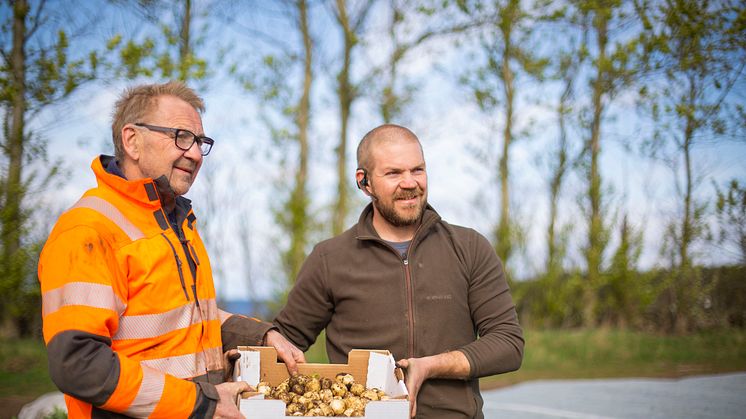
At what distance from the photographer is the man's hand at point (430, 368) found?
2.72 m

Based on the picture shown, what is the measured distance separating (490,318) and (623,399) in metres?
6.22

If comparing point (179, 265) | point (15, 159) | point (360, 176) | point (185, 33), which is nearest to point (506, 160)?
point (185, 33)

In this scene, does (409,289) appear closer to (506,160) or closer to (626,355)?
(626,355)

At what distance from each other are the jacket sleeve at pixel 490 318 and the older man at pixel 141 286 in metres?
0.77

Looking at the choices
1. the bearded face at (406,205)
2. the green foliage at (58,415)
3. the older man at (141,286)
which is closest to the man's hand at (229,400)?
the older man at (141,286)

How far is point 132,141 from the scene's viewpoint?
2615mm

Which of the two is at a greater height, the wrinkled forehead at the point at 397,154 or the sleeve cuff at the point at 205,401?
the wrinkled forehead at the point at 397,154

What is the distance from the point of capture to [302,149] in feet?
50.4

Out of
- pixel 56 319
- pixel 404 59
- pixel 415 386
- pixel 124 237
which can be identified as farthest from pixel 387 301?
pixel 404 59

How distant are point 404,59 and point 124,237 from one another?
1413 centimetres

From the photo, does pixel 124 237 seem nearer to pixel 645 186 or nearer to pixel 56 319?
pixel 56 319

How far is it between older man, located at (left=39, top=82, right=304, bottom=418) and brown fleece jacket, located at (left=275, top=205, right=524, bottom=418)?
459mm

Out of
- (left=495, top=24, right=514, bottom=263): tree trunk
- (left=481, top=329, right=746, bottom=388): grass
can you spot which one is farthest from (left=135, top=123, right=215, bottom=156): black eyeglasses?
(left=495, top=24, right=514, bottom=263): tree trunk

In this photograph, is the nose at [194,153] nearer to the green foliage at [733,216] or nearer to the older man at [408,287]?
the older man at [408,287]
